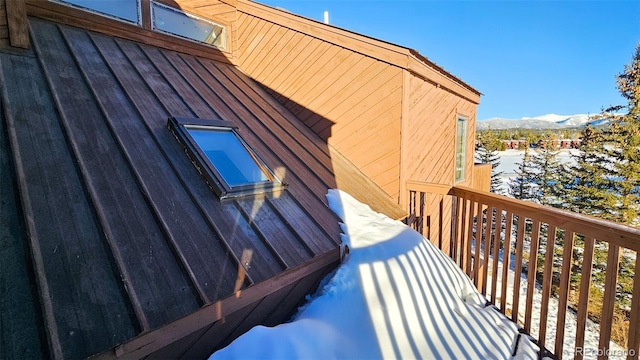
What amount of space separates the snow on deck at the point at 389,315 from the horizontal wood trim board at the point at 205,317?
6.4 inches

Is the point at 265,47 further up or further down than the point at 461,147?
further up

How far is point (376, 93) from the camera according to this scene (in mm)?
3803

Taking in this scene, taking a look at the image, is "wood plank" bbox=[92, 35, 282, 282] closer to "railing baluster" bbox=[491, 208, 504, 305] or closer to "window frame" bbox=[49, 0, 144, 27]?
"window frame" bbox=[49, 0, 144, 27]

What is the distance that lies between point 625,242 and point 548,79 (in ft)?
80.6

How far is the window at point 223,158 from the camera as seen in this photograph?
234 centimetres

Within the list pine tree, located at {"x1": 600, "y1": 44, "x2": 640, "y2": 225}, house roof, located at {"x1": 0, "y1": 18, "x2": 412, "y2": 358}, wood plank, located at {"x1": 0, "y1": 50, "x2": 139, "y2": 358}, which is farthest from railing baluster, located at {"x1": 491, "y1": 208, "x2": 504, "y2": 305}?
pine tree, located at {"x1": 600, "y1": 44, "x2": 640, "y2": 225}

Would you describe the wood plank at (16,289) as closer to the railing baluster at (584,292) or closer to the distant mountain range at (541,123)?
the railing baluster at (584,292)

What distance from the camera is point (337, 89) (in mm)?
4102

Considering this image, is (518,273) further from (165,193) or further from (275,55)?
(275,55)

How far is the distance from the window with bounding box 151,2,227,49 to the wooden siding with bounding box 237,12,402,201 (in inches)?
16.8

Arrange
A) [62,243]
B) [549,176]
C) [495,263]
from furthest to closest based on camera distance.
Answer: [549,176], [495,263], [62,243]

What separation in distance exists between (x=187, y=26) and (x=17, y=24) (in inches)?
81.2

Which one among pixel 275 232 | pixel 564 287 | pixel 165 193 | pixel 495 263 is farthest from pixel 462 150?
pixel 165 193

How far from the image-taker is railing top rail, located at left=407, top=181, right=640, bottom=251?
5.78ft
